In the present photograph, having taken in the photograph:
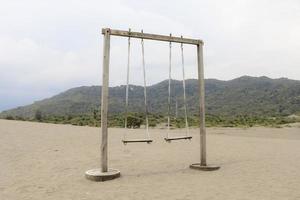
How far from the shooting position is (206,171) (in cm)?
1060

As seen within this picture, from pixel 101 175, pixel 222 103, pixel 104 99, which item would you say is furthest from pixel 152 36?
pixel 222 103

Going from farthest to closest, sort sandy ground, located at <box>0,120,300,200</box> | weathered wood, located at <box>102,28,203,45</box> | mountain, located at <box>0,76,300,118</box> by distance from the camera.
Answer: mountain, located at <box>0,76,300,118</box>, weathered wood, located at <box>102,28,203,45</box>, sandy ground, located at <box>0,120,300,200</box>

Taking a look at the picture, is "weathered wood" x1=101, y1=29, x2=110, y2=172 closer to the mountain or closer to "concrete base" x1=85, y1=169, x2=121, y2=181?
"concrete base" x1=85, y1=169, x2=121, y2=181

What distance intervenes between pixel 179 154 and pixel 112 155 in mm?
2290

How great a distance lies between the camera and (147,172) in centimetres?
1062

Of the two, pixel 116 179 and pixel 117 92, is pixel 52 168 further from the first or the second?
pixel 117 92

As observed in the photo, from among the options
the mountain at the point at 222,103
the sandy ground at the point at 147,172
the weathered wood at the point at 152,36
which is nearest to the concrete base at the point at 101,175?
the sandy ground at the point at 147,172

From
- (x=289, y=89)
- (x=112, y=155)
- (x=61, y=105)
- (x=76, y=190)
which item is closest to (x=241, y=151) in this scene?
(x=112, y=155)

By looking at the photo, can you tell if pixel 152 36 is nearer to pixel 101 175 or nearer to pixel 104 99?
pixel 104 99

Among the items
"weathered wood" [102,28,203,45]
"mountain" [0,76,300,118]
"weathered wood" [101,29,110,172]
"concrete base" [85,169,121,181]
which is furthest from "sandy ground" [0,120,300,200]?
"mountain" [0,76,300,118]

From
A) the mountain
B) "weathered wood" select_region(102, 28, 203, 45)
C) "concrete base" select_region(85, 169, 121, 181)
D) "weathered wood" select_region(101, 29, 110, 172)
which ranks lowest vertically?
"concrete base" select_region(85, 169, 121, 181)

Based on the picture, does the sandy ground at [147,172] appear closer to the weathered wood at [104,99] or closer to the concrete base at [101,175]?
the concrete base at [101,175]

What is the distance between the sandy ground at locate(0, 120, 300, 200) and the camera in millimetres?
8211

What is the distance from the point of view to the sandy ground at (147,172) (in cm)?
821
